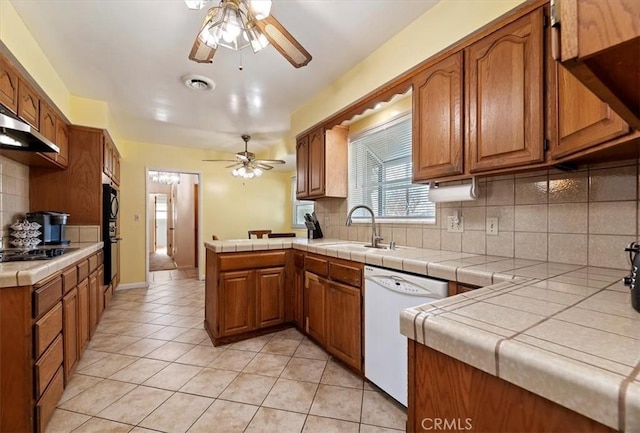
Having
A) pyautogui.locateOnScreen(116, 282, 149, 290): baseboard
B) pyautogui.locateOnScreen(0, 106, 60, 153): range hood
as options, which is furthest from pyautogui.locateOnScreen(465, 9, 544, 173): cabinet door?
pyautogui.locateOnScreen(116, 282, 149, 290): baseboard

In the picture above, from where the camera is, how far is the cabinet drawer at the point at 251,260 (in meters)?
2.40

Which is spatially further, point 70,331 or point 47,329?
point 70,331

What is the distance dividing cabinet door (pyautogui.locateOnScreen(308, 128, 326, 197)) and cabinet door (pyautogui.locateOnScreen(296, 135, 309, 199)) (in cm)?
6

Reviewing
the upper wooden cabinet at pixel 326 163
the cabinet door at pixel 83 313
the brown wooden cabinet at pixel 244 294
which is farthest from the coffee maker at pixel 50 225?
the upper wooden cabinet at pixel 326 163

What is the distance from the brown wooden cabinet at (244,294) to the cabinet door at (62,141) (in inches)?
66.6

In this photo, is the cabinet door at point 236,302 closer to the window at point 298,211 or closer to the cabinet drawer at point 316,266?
the cabinet drawer at point 316,266

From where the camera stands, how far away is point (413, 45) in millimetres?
1890

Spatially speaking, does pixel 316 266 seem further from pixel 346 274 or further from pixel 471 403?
pixel 471 403

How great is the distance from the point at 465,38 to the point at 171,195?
8.54 m

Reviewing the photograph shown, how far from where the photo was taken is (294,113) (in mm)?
3441

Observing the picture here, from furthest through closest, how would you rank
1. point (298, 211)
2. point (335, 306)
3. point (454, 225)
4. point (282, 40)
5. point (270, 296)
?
point (298, 211) < point (270, 296) < point (335, 306) < point (454, 225) < point (282, 40)

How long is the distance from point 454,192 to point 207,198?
4.50 metres

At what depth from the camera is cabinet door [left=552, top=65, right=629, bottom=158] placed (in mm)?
984

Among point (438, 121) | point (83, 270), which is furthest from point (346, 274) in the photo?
point (83, 270)
